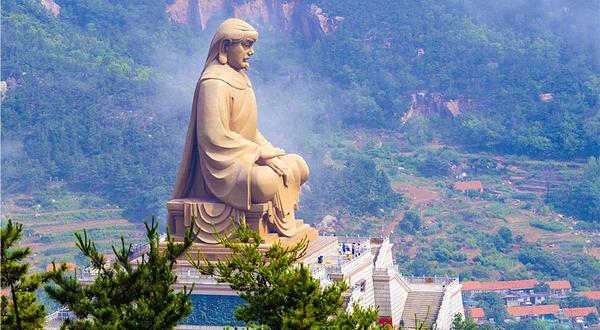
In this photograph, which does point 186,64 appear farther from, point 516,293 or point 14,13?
point 516,293

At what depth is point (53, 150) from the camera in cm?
6844

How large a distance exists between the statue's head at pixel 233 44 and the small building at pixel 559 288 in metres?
28.8

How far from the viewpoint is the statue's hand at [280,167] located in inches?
1189

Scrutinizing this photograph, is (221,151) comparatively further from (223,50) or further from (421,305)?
(421,305)

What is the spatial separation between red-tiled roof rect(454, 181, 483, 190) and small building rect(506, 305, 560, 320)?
1755 cm

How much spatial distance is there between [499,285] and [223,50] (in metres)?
28.8

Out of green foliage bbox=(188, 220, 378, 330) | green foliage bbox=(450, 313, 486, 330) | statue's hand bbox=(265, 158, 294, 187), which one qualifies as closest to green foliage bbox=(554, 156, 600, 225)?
green foliage bbox=(450, 313, 486, 330)

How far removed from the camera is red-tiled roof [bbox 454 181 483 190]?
236 ft

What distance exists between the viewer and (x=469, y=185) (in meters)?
72.2

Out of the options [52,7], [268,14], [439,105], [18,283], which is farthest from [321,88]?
[18,283]

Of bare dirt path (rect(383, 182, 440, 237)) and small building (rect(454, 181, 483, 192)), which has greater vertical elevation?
small building (rect(454, 181, 483, 192))

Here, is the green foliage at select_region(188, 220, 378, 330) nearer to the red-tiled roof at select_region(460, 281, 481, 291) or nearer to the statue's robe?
the statue's robe

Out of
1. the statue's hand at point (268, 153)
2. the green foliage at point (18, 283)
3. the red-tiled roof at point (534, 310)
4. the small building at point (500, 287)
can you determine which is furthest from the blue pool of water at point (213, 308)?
the small building at point (500, 287)

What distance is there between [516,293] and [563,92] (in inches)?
1031
